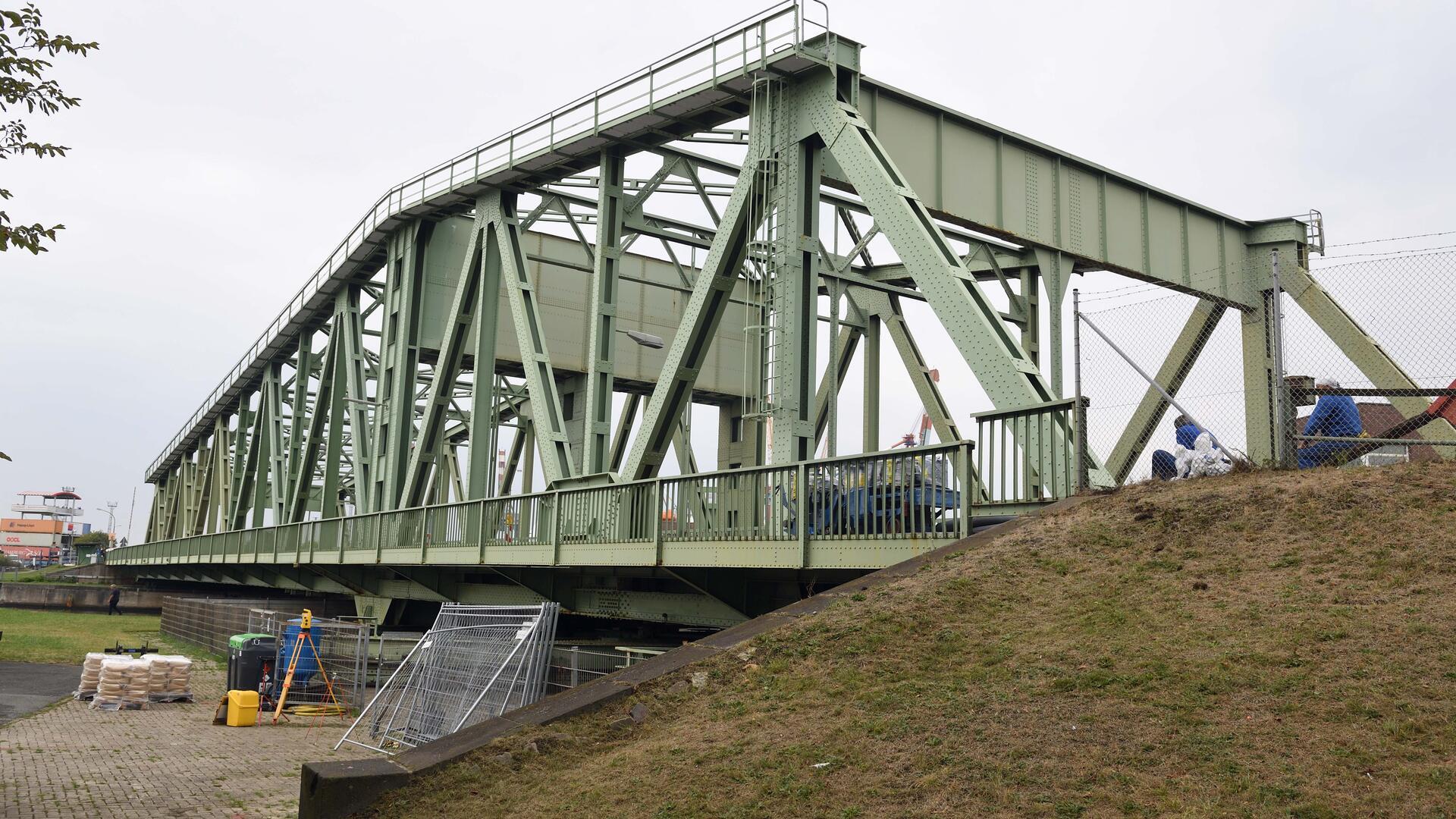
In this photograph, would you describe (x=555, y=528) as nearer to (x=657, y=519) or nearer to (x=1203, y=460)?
(x=657, y=519)

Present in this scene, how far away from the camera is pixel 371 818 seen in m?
7.58

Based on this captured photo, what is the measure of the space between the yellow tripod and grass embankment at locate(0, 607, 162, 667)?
1035 centimetres

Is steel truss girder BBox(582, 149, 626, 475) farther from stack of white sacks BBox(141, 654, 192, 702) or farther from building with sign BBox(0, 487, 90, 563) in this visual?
building with sign BBox(0, 487, 90, 563)

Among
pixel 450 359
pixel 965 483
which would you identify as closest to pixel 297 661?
pixel 450 359

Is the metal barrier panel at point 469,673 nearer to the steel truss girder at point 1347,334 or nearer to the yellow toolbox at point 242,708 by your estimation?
the yellow toolbox at point 242,708

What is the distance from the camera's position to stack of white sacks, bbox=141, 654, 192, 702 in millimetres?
17906

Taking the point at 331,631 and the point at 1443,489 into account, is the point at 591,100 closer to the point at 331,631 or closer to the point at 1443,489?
the point at 331,631

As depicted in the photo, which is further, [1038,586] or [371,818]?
[1038,586]

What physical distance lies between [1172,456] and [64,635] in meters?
34.8

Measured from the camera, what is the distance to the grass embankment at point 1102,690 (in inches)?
218

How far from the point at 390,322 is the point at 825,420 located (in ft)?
42.4

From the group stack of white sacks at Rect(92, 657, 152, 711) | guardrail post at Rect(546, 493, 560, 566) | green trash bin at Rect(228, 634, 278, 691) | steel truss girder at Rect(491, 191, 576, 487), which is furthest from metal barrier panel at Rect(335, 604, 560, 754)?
steel truss girder at Rect(491, 191, 576, 487)

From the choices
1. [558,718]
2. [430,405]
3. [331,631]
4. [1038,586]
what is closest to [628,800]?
[558,718]

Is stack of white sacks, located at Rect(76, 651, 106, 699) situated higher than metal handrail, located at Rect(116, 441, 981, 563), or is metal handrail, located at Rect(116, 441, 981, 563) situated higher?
metal handrail, located at Rect(116, 441, 981, 563)
